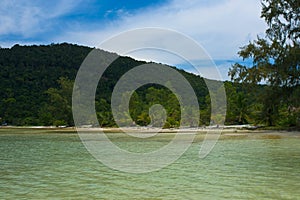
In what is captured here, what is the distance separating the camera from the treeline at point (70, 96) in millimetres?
41781

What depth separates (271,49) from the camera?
88.3 feet

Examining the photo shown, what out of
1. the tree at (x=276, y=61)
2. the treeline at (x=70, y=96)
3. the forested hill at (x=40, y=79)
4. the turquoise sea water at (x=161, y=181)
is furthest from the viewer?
the forested hill at (x=40, y=79)

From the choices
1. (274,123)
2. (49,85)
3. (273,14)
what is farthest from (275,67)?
(49,85)

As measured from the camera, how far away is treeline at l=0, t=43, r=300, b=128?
41781 mm

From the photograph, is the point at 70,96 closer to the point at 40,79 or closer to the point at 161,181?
the point at 40,79

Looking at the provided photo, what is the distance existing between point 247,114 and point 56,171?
117 ft

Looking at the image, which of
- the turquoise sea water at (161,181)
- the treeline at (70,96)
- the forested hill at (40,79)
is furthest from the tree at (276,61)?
the forested hill at (40,79)

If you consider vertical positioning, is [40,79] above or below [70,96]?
above

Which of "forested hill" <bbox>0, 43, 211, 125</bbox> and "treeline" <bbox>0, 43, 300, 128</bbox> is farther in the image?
"forested hill" <bbox>0, 43, 211, 125</bbox>

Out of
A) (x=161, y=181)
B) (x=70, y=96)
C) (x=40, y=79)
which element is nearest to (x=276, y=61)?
(x=161, y=181)

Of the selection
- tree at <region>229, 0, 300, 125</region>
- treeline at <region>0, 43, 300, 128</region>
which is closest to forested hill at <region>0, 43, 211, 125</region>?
treeline at <region>0, 43, 300, 128</region>

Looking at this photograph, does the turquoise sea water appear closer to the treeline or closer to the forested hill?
the treeline

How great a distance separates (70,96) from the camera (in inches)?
2410

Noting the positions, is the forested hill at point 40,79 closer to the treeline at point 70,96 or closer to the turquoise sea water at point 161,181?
the treeline at point 70,96
